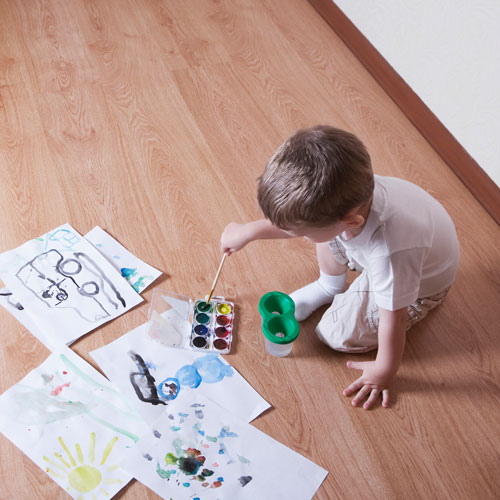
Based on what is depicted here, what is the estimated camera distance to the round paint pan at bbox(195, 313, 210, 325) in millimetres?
1050

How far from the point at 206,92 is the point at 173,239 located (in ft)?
1.73

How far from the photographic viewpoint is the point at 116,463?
34.2 inches

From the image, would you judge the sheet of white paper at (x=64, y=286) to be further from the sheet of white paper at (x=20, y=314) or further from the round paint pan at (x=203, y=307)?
the round paint pan at (x=203, y=307)

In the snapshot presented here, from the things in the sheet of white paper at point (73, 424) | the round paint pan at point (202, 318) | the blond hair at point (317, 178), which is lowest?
the sheet of white paper at point (73, 424)

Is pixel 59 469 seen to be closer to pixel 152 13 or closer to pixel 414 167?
pixel 414 167

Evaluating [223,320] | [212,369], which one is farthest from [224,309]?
[212,369]

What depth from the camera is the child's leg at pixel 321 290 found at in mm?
1066

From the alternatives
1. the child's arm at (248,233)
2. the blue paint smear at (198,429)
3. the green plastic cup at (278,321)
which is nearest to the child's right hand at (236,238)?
the child's arm at (248,233)

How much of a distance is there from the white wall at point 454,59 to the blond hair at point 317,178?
2.27 feet

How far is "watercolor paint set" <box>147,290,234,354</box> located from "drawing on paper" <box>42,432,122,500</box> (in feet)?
0.75

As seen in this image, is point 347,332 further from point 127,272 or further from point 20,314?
point 20,314

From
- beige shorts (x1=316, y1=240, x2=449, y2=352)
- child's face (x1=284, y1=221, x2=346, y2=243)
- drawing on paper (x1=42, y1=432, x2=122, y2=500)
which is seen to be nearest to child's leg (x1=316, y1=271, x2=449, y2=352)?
beige shorts (x1=316, y1=240, x2=449, y2=352)

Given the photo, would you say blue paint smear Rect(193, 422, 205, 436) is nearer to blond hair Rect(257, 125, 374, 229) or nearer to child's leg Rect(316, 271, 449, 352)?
child's leg Rect(316, 271, 449, 352)

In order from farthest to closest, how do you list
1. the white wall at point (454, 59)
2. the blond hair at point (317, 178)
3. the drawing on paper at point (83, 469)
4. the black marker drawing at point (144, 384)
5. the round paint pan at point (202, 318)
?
the white wall at point (454, 59), the round paint pan at point (202, 318), the black marker drawing at point (144, 384), the drawing on paper at point (83, 469), the blond hair at point (317, 178)
